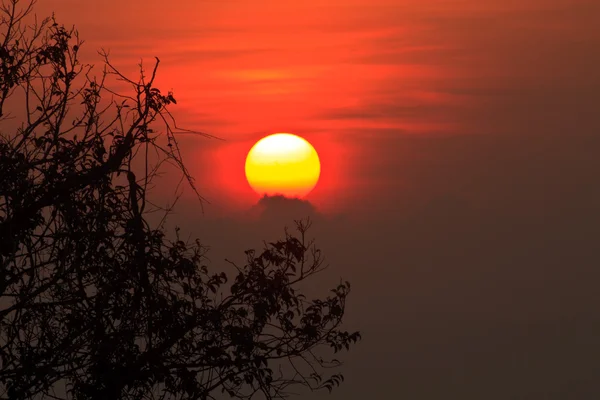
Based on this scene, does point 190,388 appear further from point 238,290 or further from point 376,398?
point 376,398

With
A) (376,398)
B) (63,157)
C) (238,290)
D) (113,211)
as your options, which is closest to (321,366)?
(238,290)

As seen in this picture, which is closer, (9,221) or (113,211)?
(9,221)

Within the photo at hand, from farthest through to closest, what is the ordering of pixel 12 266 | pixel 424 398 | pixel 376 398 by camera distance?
pixel 424 398 → pixel 376 398 → pixel 12 266

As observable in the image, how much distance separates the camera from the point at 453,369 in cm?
12619

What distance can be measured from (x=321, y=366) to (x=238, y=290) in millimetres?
1332

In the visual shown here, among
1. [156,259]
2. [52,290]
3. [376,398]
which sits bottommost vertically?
[52,290]

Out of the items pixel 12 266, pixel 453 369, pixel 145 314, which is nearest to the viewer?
pixel 12 266

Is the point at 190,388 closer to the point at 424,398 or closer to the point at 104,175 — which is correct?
the point at 104,175

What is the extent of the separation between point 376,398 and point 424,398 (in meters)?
18.2

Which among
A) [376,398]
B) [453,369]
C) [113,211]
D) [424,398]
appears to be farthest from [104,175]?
[453,369]

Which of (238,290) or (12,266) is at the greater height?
(238,290)

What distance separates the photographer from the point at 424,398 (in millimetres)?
118500

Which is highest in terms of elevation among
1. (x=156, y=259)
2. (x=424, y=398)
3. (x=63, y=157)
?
(x=424, y=398)

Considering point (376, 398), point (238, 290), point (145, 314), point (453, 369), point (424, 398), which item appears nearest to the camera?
point (145, 314)
